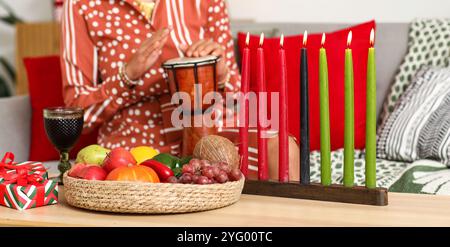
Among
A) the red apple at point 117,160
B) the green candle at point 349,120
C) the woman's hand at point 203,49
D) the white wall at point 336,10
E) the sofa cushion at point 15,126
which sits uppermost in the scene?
the white wall at point 336,10

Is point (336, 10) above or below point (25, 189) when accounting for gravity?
above

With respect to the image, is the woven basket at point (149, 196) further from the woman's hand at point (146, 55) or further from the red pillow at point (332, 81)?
the red pillow at point (332, 81)

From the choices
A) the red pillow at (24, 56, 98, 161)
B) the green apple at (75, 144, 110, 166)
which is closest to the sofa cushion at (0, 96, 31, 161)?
the red pillow at (24, 56, 98, 161)

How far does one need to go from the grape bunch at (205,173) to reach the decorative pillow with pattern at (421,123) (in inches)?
39.0

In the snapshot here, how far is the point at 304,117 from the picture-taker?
1.46 m

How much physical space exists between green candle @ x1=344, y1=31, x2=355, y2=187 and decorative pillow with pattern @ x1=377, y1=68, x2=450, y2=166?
2.80ft

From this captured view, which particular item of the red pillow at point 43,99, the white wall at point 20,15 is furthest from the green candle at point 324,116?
the white wall at point 20,15

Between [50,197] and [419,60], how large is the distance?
5.04ft

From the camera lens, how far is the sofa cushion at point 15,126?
8.76 feet

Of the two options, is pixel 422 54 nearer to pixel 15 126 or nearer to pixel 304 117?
pixel 304 117

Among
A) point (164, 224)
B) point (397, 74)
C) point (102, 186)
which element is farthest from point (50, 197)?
point (397, 74)

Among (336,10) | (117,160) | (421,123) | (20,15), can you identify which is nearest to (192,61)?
(117,160)

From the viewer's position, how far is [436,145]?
7.38 ft

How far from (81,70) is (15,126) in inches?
19.3
